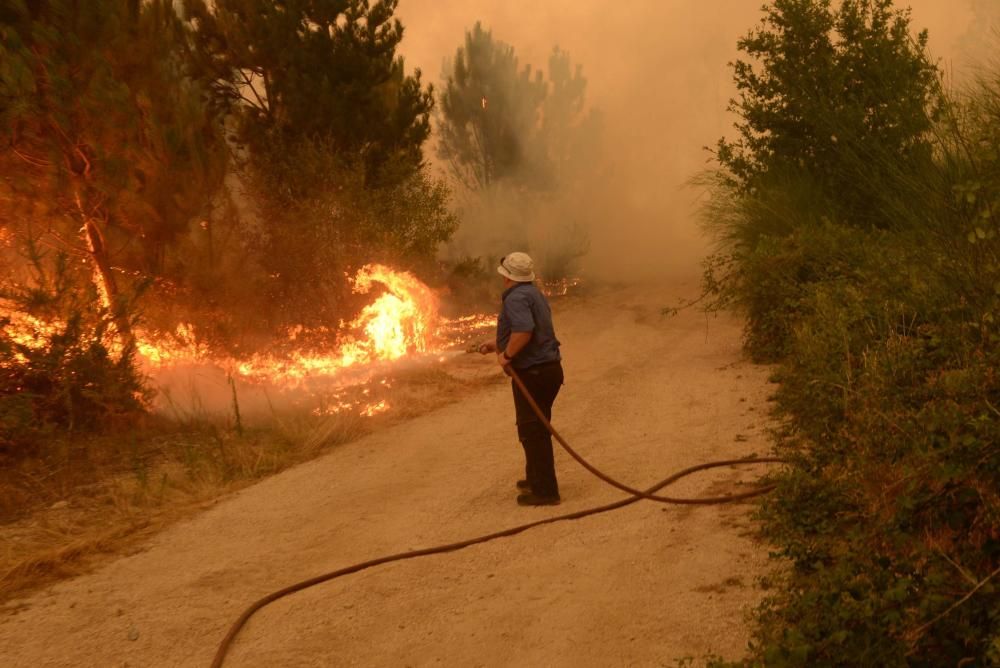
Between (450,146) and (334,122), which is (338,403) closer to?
(334,122)

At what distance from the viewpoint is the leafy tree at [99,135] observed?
10461mm

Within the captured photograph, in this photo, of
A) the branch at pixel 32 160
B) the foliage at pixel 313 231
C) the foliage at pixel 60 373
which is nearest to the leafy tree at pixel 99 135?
the branch at pixel 32 160

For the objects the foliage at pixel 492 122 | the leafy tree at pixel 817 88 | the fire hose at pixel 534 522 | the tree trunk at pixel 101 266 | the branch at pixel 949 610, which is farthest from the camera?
the foliage at pixel 492 122

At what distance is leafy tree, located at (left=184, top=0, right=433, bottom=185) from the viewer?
16.6 m

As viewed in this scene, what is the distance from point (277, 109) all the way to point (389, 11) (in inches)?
115

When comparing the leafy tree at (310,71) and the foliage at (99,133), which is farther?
the leafy tree at (310,71)

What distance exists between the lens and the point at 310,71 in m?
16.8

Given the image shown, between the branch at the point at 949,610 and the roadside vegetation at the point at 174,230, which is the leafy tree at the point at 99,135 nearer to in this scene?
the roadside vegetation at the point at 174,230

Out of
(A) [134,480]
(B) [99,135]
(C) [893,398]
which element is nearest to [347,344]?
(B) [99,135]

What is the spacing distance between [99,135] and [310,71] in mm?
6429

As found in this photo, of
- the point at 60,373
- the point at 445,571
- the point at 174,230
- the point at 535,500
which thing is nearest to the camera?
the point at 445,571

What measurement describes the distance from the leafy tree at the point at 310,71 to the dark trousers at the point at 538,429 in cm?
1087

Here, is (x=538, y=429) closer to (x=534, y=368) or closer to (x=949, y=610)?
(x=534, y=368)

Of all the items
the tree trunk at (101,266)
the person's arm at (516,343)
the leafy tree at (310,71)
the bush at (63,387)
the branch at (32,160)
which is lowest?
the person's arm at (516,343)
